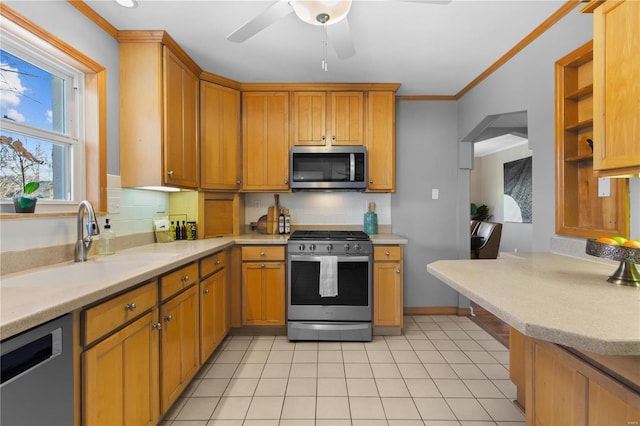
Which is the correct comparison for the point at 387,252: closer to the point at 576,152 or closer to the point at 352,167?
the point at 352,167

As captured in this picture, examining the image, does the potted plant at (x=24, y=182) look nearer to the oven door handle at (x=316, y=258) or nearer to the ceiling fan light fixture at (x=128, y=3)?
the ceiling fan light fixture at (x=128, y=3)

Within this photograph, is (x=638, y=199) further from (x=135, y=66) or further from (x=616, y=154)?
(x=135, y=66)

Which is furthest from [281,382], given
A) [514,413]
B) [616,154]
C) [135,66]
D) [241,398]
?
[135,66]

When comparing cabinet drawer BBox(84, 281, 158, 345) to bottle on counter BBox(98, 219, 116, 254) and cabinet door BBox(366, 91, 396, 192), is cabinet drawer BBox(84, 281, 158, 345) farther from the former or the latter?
cabinet door BBox(366, 91, 396, 192)

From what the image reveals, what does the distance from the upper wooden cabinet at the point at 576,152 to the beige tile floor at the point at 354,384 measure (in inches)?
46.6

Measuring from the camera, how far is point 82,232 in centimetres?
171

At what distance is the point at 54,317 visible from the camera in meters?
0.95

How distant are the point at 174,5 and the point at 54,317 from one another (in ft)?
6.17

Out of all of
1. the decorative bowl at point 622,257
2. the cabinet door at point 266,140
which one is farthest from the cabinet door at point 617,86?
the cabinet door at point 266,140

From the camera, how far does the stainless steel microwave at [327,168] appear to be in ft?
10.0

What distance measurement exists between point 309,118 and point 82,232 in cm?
216

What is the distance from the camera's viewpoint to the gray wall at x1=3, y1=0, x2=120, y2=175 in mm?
1591

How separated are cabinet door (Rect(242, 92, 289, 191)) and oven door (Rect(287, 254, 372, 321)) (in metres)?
0.87

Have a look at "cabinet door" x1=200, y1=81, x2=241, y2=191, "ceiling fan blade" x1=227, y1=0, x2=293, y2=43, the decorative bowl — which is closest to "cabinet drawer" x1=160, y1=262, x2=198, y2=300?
"cabinet door" x1=200, y1=81, x2=241, y2=191
